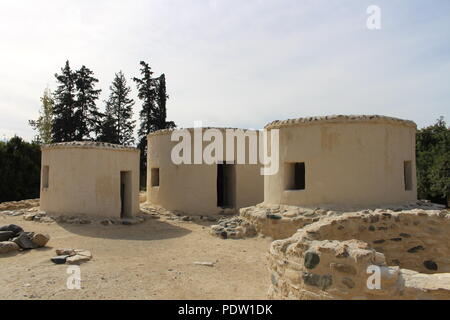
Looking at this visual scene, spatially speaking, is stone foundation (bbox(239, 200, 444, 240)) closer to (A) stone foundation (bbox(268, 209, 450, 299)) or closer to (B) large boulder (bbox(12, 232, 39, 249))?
(A) stone foundation (bbox(268, 209, 450, 299))

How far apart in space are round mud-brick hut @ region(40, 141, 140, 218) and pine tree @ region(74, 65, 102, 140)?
585 inches

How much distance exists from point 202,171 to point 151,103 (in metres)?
15.3

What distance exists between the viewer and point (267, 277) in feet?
20.7

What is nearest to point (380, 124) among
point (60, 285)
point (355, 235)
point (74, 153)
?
point (355, 235)

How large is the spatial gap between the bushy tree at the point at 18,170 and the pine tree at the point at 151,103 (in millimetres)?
8974

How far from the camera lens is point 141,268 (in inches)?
255

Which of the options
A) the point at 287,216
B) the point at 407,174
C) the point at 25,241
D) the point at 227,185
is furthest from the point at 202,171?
the point at 407,174

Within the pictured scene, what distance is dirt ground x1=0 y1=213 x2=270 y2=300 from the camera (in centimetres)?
520

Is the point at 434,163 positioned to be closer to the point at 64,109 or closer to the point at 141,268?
the point at 141,268

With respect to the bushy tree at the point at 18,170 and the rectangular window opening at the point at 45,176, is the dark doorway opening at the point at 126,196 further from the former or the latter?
the bushy tree at the point at 18,170

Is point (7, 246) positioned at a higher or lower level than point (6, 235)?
lower

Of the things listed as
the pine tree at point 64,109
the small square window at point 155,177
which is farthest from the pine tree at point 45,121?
the small square window at point 155,177

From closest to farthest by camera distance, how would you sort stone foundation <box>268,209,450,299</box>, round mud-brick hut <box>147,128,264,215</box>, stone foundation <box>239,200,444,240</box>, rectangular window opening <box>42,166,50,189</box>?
stone foundation <box>268,209,450,299</box> → stone foundation <box>239,200,444,240</box> → rectangular window opening <box>42,166,50,189</box> → round mud-brick hut <box>147,128,264,215</box>

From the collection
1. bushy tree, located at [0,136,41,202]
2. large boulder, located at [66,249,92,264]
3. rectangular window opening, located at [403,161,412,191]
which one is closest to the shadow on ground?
large boulder, located at [66,249,92,264]
